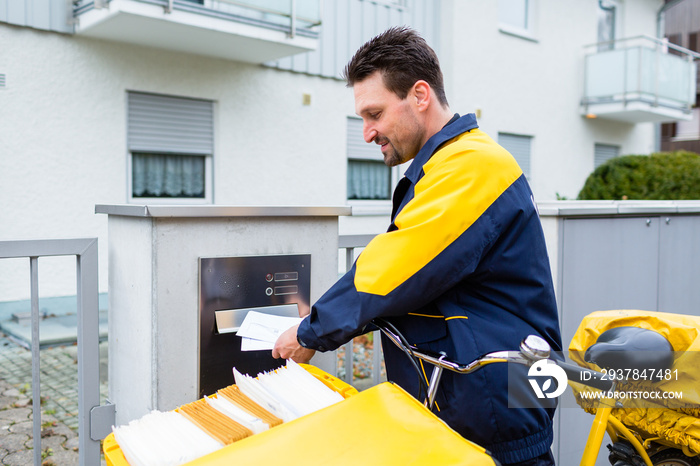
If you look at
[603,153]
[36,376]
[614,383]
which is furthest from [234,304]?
[603,153]

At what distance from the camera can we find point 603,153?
14094 millimetres

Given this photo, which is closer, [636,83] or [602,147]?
[636,83]

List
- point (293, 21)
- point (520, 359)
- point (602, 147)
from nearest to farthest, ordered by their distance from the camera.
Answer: point (520, 359), point (293, 21), point (602, 147)

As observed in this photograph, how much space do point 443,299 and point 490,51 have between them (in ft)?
35.4

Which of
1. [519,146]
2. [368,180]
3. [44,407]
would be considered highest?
[519,146]

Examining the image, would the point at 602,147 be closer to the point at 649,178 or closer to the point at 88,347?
the point at 649,178

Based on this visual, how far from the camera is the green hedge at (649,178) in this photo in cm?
1020

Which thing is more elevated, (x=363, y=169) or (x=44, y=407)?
(x=363, y=169)

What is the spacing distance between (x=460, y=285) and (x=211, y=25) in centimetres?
627

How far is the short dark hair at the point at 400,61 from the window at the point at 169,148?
20.6 ft

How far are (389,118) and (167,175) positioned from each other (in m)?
6.52

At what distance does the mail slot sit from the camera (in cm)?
193

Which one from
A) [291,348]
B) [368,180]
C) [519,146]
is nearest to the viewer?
[291,348]

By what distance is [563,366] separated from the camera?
1.42 metres
